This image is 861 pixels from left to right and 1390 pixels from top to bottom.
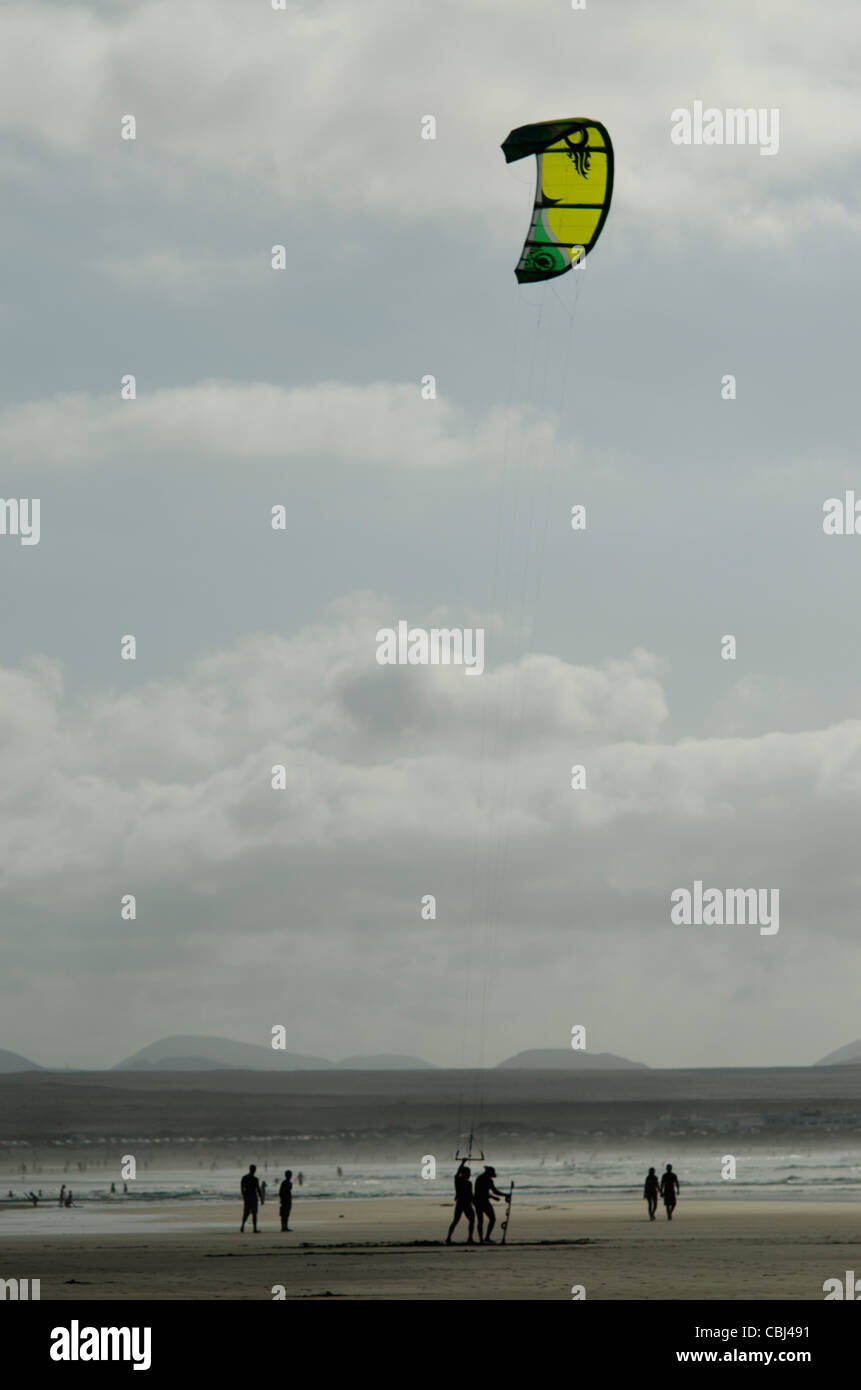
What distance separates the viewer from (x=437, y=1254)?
2103 centimetres

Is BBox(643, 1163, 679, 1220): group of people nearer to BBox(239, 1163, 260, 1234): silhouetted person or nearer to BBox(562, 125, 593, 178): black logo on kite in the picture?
BBox(239, 1163, 260, 1234): silhouetted person

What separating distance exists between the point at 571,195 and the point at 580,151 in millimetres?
617

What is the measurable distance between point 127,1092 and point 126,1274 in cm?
12072

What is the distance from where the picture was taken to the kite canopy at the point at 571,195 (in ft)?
72.7

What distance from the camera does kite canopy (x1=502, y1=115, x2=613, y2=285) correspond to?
2217 centimetres

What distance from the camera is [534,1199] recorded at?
33.8 meters

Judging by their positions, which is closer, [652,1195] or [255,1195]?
[255,1195]

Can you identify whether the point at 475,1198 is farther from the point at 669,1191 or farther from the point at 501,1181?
the point at 501,1181

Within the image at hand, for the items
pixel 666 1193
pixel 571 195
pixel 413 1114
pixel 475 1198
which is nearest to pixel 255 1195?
pixel 475 1198

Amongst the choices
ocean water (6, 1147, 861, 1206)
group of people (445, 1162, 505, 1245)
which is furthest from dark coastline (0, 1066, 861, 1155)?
group of people (445, 1162, 505, 1245)

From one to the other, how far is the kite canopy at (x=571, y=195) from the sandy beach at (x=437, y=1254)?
13.5 metres
